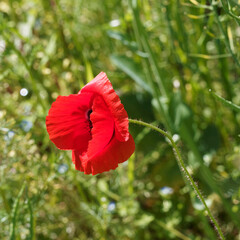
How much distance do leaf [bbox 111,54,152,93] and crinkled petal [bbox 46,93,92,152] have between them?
613 mm

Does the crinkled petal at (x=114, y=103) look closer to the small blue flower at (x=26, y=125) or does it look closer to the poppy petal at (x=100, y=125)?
the poppy petal at (x=100, y=125)

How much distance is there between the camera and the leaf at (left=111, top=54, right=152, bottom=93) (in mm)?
1426

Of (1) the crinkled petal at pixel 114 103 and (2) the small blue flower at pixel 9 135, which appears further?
(2) the small blue flower at pixel 9 135

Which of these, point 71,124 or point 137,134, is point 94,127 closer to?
point 71,124

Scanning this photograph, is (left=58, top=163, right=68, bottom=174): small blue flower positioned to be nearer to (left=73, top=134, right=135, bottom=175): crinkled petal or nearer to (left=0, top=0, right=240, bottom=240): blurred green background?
(left=0, top=0, right=240, bottom=240): blurred green background

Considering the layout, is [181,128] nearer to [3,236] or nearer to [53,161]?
[53,161]

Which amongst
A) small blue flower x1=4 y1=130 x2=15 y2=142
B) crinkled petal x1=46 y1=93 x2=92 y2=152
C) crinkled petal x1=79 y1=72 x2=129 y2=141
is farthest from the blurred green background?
crinkled petal x1=79 y1=72 x2=129 y2=141

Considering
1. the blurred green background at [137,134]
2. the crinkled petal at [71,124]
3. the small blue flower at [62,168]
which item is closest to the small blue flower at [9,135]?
the blurred green background at [137,134]

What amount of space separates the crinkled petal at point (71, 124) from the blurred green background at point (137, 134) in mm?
284

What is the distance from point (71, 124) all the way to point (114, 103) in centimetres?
15

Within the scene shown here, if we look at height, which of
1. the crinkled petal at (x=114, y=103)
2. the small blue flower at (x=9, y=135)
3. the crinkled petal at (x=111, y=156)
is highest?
the crinkled petal at (x=114, y=103)

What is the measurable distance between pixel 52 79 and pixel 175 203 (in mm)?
644

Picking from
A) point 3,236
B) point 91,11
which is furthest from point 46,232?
point 91,11

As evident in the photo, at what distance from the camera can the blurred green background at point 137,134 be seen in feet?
3.86
